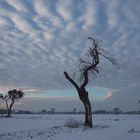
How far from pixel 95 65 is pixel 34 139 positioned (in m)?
18.8

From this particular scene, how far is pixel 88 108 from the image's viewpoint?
3834 centimetres

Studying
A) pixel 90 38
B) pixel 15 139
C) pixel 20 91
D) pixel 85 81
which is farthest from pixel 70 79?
pixel 20 91

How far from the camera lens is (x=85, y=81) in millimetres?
37812

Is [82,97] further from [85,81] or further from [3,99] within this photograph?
[3,99]

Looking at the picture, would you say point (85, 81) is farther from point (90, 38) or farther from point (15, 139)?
point (15, 139)

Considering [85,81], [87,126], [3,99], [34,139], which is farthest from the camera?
[3,99]

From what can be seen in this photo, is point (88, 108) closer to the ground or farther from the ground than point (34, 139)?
farther from the ground

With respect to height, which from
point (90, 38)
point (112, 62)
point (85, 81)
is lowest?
point (85, 81)

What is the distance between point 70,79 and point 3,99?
7133 centimetres

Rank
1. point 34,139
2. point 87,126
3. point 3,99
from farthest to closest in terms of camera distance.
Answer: point 3,99
point 87,126
point 34,139

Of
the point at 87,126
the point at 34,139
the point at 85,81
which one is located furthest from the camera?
the point at 85,81

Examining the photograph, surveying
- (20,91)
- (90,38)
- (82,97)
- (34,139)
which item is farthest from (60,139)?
(20,91)

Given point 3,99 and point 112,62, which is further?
point 3,99

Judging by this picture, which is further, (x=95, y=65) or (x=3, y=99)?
(x=3, y=99)
